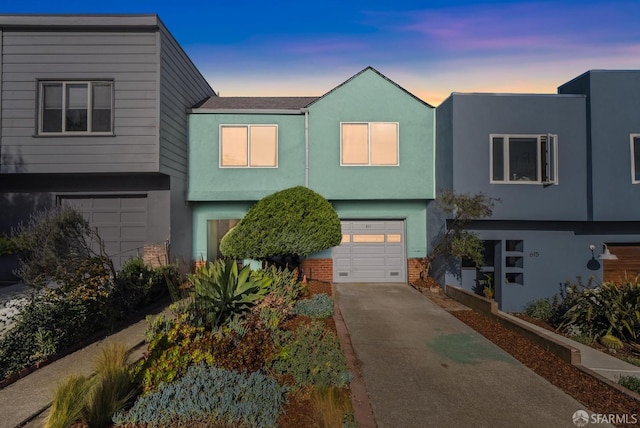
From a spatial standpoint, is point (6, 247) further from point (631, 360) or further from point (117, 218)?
point (631, 360)

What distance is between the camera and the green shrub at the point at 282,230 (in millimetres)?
8727

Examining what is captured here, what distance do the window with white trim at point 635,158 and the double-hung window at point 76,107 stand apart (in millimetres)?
14974

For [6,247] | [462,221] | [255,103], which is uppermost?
[255,103]

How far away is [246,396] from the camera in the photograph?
4.19 meters

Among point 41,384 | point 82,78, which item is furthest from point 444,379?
point 82,78

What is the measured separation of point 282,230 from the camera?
8742mm

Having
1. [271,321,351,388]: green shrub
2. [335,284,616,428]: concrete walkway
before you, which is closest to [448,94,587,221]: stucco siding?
[335,284,616,428]: concrete walkway

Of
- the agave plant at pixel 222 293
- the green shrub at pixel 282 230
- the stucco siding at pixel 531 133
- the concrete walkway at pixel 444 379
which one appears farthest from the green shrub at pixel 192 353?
the stucco siding at pixel 531 133

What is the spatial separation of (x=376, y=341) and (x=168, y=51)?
384 inches

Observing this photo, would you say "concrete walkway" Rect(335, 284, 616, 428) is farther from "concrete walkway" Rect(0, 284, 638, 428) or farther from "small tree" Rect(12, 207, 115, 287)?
"small tree" Rect(12, 207, 115, 287)

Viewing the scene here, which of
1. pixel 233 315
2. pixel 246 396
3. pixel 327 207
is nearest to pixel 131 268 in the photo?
pixel 233 315

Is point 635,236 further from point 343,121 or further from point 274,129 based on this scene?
point 274,129

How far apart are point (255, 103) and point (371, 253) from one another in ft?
22.2

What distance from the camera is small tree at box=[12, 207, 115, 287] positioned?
21.1 ft
